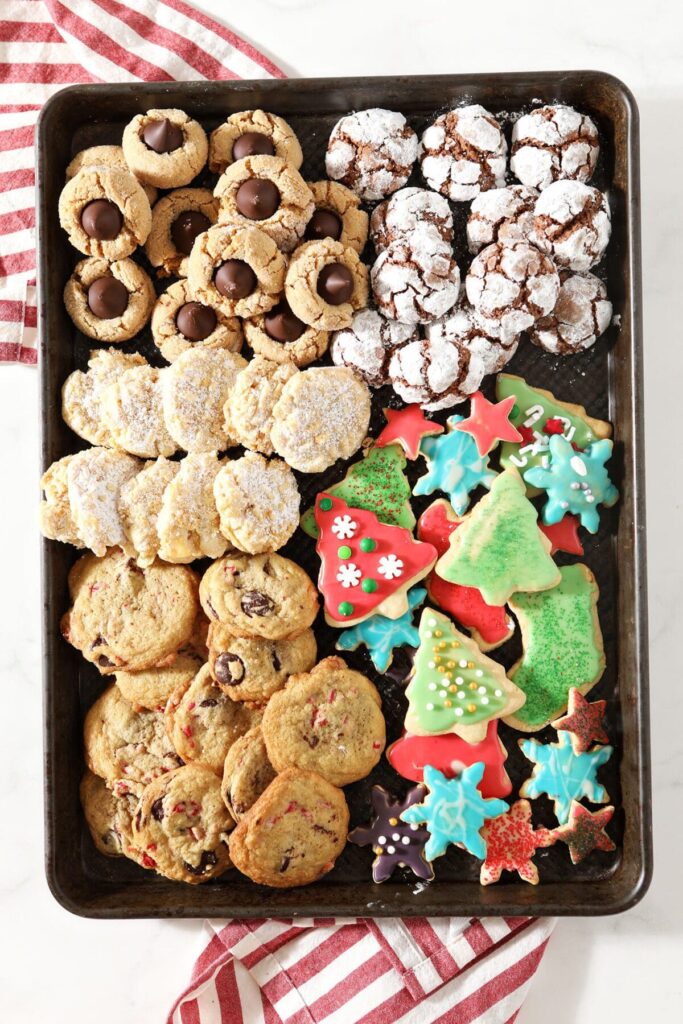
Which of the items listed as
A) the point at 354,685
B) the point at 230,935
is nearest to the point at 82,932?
the point at 230,935

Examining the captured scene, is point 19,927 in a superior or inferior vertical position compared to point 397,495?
inferior

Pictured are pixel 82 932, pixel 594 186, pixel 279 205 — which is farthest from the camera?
pixel 82 932

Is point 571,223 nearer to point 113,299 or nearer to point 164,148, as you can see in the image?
point 164,148

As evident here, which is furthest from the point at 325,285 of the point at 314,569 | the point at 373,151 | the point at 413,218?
the point at 314,569

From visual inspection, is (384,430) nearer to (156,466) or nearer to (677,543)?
(156,466)

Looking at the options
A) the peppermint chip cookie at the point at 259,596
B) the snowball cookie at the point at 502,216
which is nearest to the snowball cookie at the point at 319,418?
the peppermint chip cookie at the point at 259,596

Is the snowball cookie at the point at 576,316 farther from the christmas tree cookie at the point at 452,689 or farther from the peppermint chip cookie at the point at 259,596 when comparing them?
the peppermint chip cookie at the point at 259,596

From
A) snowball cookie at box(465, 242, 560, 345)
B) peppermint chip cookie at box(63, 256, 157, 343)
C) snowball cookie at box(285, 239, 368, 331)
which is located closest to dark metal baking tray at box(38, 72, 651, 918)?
peppermint chip cookie at box(63, 256, 157, 343)
